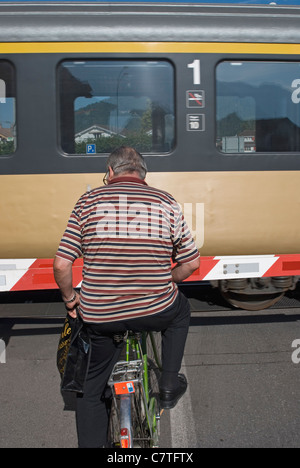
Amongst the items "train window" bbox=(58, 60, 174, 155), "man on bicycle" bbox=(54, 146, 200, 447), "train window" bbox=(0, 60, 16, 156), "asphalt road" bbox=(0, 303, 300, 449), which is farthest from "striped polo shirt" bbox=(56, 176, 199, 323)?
"train window" bbox=(0, 60, 16, 156)

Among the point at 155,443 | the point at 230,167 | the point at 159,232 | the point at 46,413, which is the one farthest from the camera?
the point at 230,167

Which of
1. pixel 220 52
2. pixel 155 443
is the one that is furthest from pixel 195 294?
pixel 155 443

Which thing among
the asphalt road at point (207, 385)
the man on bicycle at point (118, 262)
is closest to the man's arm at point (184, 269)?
the man on bicycle at point (118, 262)

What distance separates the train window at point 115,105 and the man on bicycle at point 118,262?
7.46ft

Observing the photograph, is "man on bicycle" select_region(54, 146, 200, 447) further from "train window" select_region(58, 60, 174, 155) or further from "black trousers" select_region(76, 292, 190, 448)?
"train window" select_region(58, 60, 174, 155)

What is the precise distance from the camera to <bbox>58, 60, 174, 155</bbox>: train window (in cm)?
469

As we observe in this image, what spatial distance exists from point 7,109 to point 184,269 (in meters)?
2.87

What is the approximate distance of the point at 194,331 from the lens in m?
5.40

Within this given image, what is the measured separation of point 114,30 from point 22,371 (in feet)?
10.7

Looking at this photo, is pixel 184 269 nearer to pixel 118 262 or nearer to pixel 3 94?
pixel 118 262

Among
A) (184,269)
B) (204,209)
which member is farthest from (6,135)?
(184,269)

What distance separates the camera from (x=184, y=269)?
2.71m

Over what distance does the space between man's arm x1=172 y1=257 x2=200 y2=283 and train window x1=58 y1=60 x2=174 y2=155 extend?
7.43 feet

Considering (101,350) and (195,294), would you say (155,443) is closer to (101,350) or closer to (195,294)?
(101,350)
